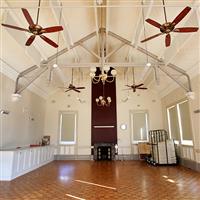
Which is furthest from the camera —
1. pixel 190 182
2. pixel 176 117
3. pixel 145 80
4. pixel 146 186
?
pixel 145 80

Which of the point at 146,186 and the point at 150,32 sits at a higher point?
the point at 150,32

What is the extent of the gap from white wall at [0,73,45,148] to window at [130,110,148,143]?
17.7 ft

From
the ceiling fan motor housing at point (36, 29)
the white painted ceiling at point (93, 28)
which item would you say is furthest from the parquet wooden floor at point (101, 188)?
the white painted ceiling at point (93, 28)

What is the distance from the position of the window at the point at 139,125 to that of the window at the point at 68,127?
351cm

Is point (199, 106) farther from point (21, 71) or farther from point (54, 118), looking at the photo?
point (54, 118)

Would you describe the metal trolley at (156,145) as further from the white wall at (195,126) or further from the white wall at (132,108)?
the white wall at (195,126)

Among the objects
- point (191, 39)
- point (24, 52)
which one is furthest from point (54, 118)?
point (191, 39)

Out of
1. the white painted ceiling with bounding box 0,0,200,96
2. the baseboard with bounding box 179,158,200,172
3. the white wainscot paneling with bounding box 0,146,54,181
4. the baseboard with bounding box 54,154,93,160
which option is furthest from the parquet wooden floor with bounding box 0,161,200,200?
the baseboard with bounding box 54,154,93,160

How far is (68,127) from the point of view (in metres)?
10.6

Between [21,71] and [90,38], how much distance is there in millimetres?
3128

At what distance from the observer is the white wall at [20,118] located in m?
6.31

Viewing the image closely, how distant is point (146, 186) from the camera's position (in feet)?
Answer: 15.3

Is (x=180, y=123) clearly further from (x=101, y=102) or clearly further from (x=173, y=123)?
(x=101, y=102)

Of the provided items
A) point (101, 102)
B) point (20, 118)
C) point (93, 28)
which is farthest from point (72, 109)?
point (93, 28)
